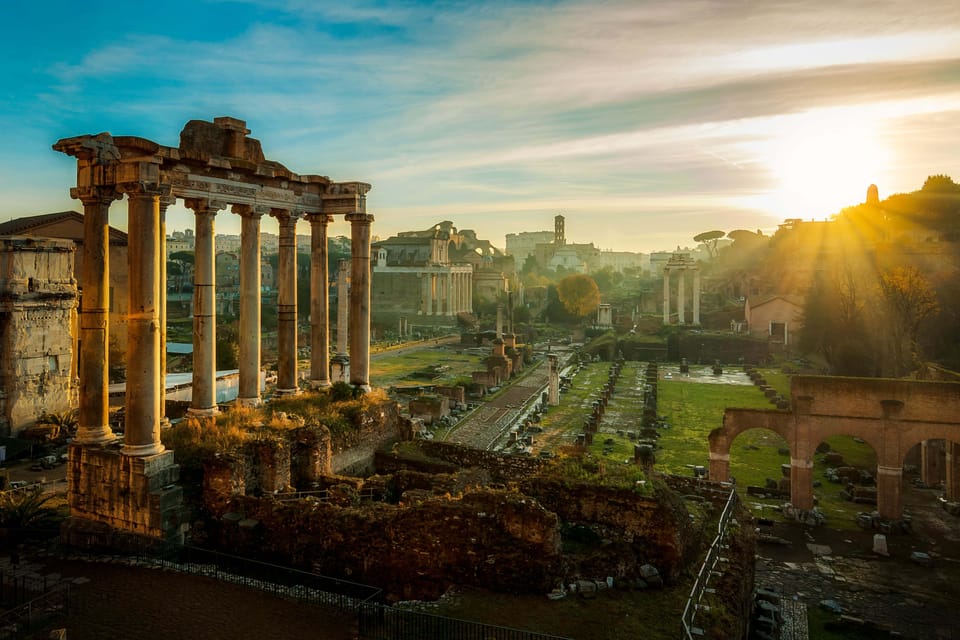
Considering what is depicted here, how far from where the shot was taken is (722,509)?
14961 millimetres

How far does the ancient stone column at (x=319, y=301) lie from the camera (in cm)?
1755

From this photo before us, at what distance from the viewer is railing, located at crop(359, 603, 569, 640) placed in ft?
28.2

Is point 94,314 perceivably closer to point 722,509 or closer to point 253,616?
point 253,616

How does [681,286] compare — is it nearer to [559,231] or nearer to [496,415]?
[496,415]

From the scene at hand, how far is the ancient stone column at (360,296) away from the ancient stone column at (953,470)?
721 inches

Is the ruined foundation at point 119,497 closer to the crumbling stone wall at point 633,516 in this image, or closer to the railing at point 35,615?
the railing at point 35,615

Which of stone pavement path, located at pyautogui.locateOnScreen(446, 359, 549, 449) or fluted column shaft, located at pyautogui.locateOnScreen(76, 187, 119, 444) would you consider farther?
Result: stone pavement path, located at pyautogui.locateOnScreen(446, 359, 549, 449)

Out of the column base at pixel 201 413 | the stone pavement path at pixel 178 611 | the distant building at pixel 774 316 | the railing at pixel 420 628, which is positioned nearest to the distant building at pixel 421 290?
the distant building at pixel 774 316

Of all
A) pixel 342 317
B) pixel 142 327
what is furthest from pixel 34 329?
pixel 342 317

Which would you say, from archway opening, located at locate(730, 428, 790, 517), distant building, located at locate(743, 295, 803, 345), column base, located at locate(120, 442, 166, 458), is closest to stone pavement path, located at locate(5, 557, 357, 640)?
column base, located at locate(120, 442, 166, 458)

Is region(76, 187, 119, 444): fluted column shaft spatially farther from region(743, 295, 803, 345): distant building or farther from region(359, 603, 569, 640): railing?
region(743, 295, 803, 345): distant building

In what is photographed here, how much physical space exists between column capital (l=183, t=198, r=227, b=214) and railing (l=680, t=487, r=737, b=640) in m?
11.8

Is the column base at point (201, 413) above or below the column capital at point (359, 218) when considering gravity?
below

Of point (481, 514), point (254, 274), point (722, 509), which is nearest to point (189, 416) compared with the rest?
point (254, 274)
